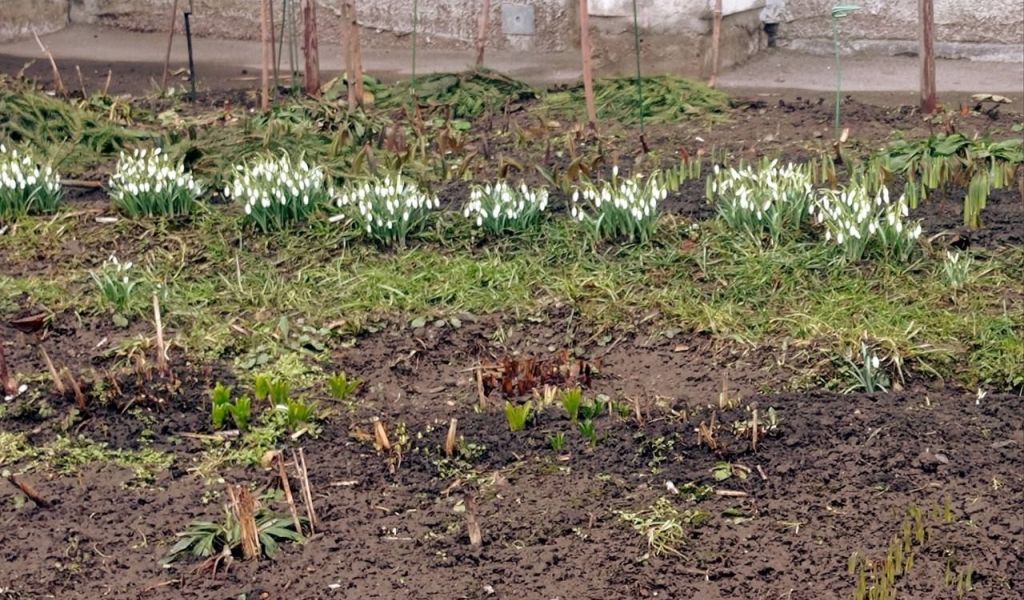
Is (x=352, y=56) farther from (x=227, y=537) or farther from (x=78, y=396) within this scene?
(x=227, y=537)

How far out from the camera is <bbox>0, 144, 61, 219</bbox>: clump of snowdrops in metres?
6.43

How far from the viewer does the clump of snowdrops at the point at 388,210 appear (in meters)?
5.95

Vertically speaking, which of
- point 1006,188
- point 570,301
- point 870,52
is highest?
point 870,52

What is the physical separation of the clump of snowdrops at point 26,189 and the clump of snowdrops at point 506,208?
192cm

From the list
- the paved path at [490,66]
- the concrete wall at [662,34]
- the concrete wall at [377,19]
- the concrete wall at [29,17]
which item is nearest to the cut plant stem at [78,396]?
the paved path at [490,66]

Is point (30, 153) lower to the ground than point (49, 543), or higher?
higher

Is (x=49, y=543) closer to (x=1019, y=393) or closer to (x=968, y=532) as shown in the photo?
(x=968, y=532)

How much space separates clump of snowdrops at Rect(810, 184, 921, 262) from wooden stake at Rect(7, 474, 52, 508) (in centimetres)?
305

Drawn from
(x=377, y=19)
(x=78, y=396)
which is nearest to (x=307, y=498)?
(x=78, y=396)

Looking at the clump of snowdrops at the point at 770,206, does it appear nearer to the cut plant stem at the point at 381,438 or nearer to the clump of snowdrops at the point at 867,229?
the clump of snowdrops at the point at 867,229

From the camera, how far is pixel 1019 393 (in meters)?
4.70

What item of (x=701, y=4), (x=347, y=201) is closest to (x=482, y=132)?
(x=347, y=201)

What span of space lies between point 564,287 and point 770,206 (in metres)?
0.91

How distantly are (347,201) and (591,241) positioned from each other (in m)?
1.06
